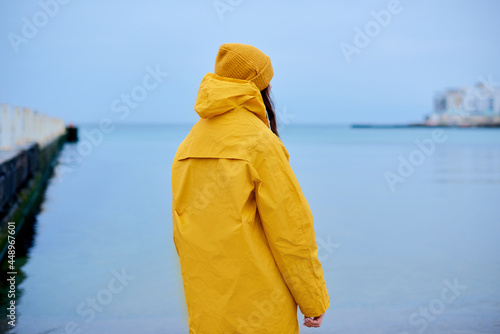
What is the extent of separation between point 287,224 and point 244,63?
0.56 meters

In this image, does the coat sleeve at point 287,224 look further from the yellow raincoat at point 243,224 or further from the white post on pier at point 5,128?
the white post on pier at point 5,128

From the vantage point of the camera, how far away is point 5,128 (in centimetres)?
1026

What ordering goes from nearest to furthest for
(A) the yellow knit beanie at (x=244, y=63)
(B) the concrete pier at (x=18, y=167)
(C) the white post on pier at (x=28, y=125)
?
(A) the yellow knit beanie at (x=244, y=63)
(B) the concrete pier at (x=18, y=167)
(C) the white post on pier at (x=28, y=125)

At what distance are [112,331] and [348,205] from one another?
6637 millimetres

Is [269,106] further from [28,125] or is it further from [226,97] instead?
[28,125]

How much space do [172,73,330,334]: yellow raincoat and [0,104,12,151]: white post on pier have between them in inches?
344

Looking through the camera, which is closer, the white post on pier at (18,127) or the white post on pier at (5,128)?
the white post on pier at (5,128)

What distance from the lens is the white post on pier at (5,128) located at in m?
9.89

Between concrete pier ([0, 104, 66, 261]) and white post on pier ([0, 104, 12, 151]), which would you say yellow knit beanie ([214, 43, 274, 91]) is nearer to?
concrete pier ([0, 104, 66, 261])

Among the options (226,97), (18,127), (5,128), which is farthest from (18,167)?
(226,97)

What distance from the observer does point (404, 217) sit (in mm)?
8633

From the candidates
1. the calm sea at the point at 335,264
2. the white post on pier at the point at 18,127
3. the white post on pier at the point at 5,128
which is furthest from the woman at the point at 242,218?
the white post on pier at the point at 18,127

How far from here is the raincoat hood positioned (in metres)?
1.79

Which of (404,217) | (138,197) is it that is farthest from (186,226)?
(138,197)
